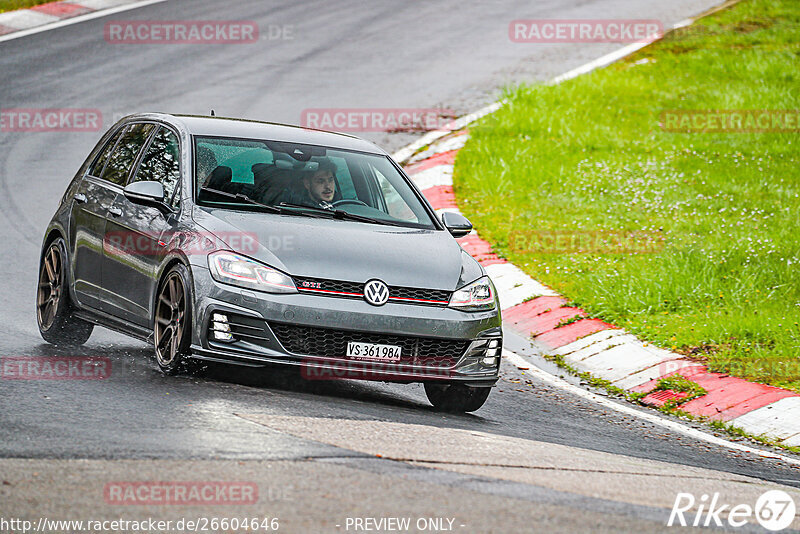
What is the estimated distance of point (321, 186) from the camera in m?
8.23

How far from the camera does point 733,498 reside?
19.4ft

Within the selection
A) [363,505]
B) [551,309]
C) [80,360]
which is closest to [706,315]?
[551,309]

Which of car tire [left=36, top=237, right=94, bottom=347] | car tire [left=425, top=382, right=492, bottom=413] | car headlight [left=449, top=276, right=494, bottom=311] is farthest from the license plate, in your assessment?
car tire [left=36, top=237, right=94, bottom=347]

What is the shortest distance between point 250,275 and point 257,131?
5.85 ft

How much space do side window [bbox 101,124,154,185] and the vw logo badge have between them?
2365mm

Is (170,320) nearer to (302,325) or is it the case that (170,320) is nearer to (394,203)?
(302,325)

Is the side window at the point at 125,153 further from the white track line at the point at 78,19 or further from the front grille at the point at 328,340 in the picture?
the white track line at the point at 78,19

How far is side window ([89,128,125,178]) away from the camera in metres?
9.09

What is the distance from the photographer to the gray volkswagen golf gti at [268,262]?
7.09m

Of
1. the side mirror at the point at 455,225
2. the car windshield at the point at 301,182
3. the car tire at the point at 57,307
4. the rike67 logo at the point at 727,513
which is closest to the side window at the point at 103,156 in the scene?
the car tire at the point at 57,307

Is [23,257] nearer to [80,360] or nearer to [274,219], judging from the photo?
[80,360]

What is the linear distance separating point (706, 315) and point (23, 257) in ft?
21.5

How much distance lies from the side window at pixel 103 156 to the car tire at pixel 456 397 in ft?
10.0

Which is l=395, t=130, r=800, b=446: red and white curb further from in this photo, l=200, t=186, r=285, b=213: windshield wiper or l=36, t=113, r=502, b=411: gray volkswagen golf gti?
l=200, t=186, r=285, b=213: windshield wiper
